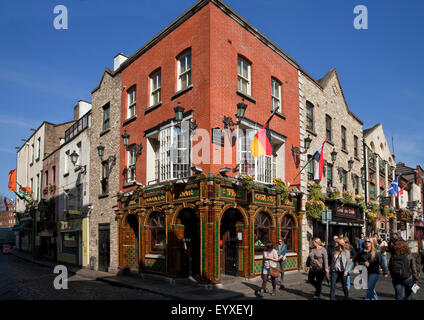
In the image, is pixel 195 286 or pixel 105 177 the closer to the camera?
pixel 195 286

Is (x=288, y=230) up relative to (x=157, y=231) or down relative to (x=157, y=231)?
down

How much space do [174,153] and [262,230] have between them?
492cm

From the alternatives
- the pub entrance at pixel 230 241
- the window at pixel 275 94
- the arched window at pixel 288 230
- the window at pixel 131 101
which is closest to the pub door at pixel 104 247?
the window at pixel 131 101

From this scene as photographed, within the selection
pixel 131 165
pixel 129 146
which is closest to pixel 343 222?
pixel 131 165

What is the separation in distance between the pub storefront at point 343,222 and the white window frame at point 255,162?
4249 millimetres

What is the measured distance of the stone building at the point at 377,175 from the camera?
25.1 metres

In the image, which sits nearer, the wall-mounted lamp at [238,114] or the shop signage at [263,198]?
the wall-mounted lamp at [238,114]

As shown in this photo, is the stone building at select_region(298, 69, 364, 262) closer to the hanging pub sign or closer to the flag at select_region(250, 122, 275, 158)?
the flag at select_region(250, 122, 275, 158)

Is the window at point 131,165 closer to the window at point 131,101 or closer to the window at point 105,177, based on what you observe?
the window at point 131,101

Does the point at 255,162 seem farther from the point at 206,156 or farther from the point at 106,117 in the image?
the point at 106,117

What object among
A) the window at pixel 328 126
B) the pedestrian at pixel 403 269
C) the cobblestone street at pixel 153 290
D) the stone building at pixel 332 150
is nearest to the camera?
the pedestrian at pixel 403 269

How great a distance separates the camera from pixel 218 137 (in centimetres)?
1266
